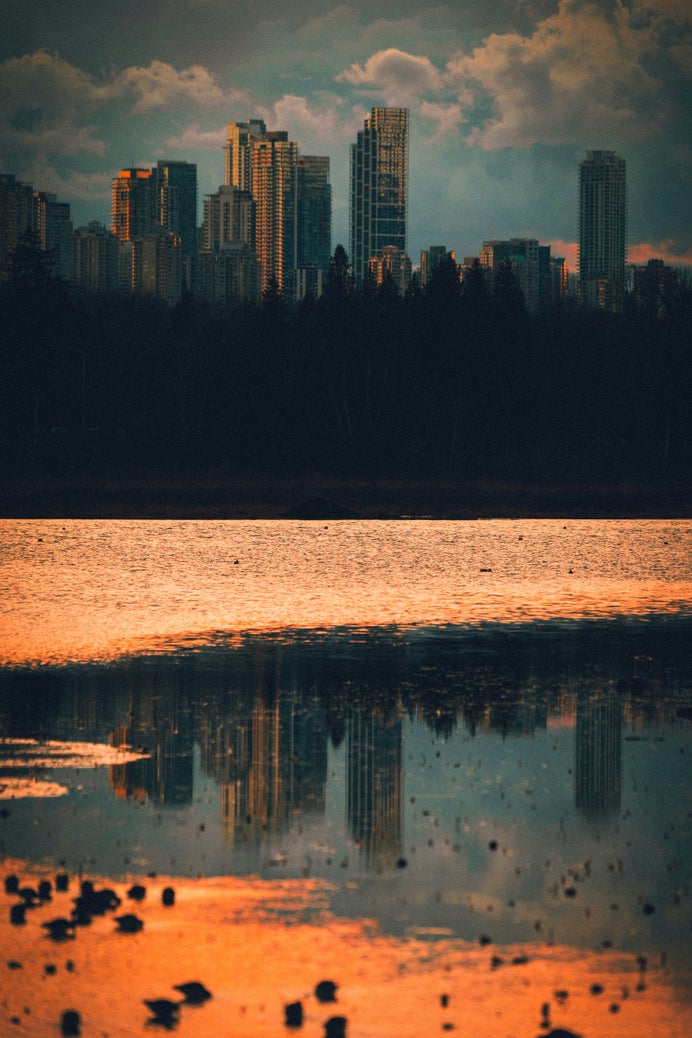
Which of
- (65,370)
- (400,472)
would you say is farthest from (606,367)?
(65,370)

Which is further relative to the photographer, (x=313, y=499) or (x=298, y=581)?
(x=313, y=499)

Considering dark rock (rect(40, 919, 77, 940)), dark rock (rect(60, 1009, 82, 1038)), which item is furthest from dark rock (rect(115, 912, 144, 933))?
dark rock (rect(60, 1009, 82, 1038))

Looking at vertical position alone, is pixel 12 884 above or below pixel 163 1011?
above

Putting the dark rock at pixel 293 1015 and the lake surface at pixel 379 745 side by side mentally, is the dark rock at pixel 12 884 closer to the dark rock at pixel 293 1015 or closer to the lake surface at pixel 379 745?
the lake surface at pixel 379 745

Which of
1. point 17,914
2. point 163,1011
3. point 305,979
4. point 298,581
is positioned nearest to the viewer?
point 163,1011

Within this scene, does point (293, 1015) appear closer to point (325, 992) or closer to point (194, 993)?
point (325, 992)

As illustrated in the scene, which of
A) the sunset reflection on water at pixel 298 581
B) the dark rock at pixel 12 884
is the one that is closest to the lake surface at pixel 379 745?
the sunset reflection on water at pixel 298 581

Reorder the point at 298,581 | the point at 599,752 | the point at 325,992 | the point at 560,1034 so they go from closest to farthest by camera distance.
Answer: the point at 560,1034 → the point at 325,992 → the point at 599,752 → the point at 298,581

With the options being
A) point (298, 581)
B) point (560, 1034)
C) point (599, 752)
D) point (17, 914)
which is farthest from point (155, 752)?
point (298, 581)

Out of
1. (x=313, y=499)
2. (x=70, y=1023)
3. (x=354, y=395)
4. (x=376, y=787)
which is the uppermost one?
(x=354, y=395)
